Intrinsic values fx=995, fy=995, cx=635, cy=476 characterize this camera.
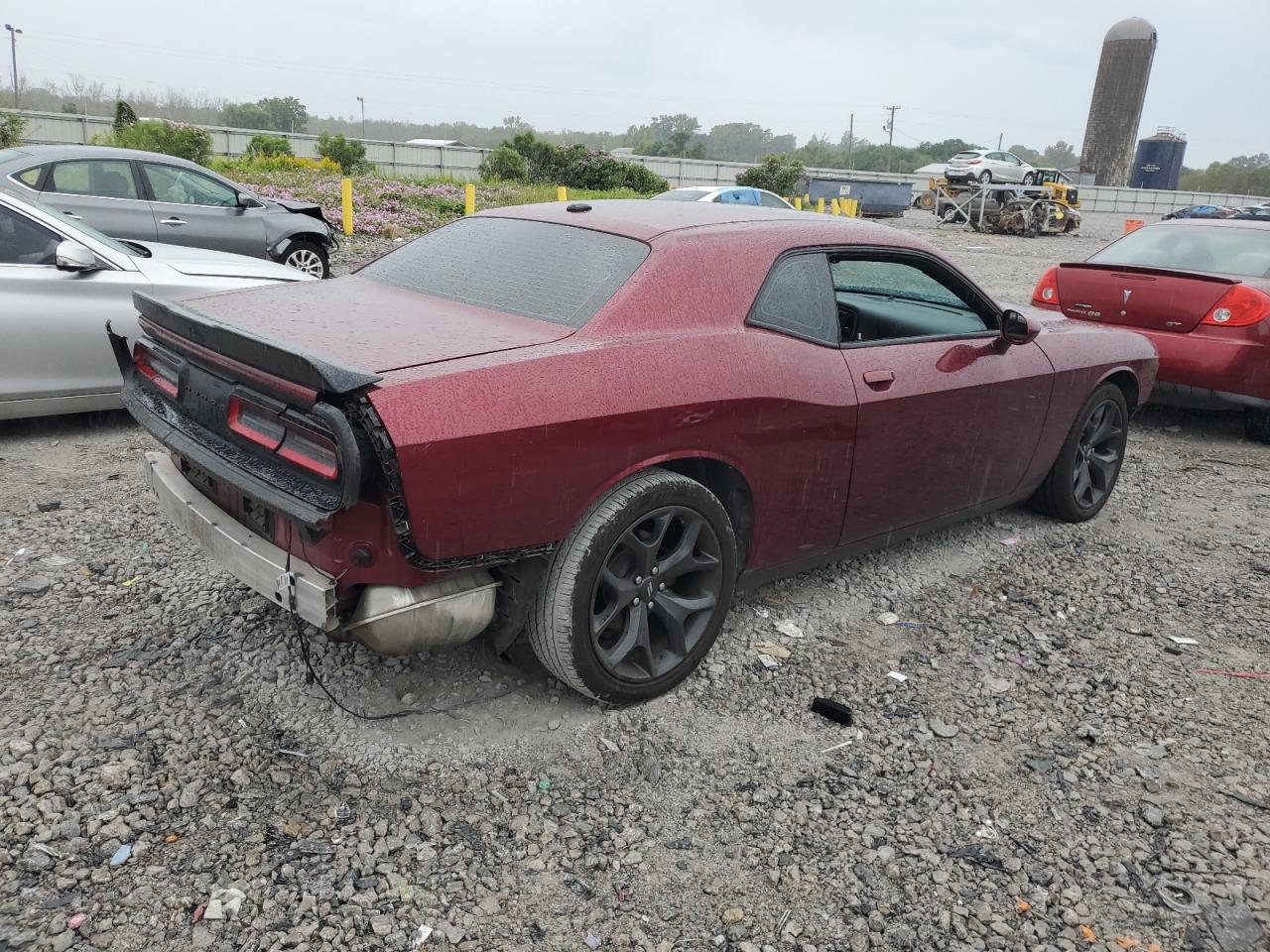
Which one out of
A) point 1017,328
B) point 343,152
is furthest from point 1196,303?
point 343,152

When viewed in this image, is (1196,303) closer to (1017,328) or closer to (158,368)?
(1017,328)

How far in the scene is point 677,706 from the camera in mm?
3375

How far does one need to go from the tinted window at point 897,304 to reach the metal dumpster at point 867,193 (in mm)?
30410

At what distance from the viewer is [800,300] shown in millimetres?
3643

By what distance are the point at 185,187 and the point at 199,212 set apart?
27cm

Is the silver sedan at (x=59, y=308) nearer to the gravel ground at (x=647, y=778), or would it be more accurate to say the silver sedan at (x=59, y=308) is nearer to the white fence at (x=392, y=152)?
the gravel ground at (x=647, y=778)

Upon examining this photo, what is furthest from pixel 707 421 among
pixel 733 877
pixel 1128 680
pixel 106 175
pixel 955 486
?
pixel 106 175

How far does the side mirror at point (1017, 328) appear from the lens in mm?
4230

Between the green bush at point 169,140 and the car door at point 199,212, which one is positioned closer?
the car door at point 199,212

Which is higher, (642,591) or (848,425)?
(848,425)

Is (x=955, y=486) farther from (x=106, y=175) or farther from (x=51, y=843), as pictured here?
(x=106, y=175)

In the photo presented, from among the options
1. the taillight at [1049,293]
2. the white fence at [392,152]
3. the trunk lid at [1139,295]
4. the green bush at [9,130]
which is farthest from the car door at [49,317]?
the white fence at [392,152]

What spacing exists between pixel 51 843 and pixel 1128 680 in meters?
3.56

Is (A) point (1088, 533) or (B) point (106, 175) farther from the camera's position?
(B) point (106, 175)
